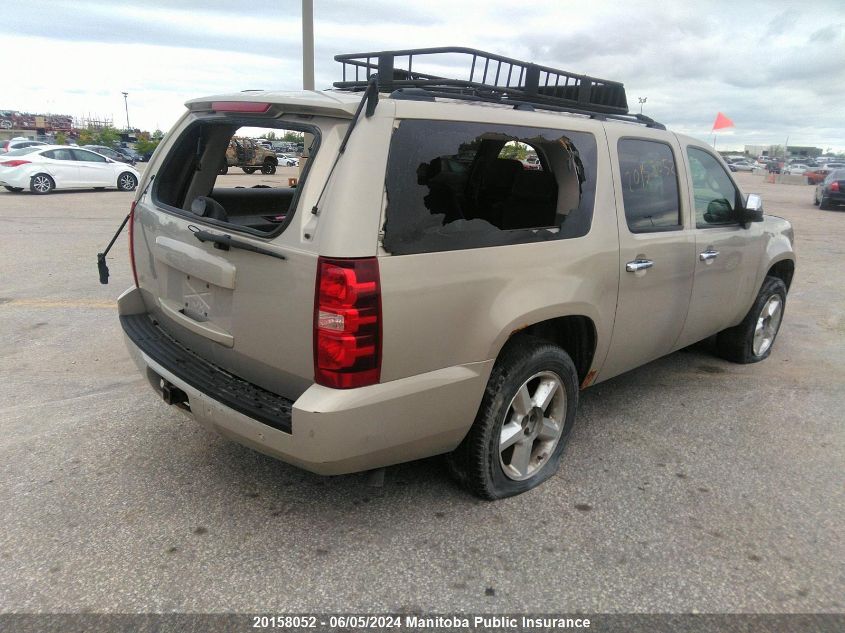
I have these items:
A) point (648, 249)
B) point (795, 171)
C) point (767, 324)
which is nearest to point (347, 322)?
point (648, 249)

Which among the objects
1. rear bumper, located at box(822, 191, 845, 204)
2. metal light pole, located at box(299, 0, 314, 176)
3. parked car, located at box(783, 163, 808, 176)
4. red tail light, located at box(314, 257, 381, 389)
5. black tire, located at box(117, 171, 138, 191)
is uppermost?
metal light pole, located at box(299, 0, 314, 176)

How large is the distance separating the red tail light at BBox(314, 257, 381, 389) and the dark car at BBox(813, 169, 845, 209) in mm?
22597

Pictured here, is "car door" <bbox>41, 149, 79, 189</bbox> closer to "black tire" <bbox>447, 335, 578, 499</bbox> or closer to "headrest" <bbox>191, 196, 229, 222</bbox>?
"headrest" <bbox>191, 196, 229, 222</bbox>

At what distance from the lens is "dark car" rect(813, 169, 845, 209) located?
66.3 feet

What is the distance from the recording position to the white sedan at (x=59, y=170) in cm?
1778

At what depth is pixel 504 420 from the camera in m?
2.96

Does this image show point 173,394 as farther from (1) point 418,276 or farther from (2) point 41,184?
(2) point 41,184

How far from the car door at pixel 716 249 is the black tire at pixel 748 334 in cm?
30

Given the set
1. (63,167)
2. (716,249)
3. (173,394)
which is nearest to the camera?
(173,394)

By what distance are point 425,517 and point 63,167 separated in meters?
19.7

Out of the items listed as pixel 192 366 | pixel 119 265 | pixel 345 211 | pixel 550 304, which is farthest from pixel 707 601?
pixel 119 265

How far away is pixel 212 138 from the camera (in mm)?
3498

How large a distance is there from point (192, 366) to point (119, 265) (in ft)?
20.2

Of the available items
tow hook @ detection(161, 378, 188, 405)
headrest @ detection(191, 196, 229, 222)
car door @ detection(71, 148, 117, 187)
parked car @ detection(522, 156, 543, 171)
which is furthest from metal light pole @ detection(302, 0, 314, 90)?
car door @ detection(71, 148, 117, 187)
